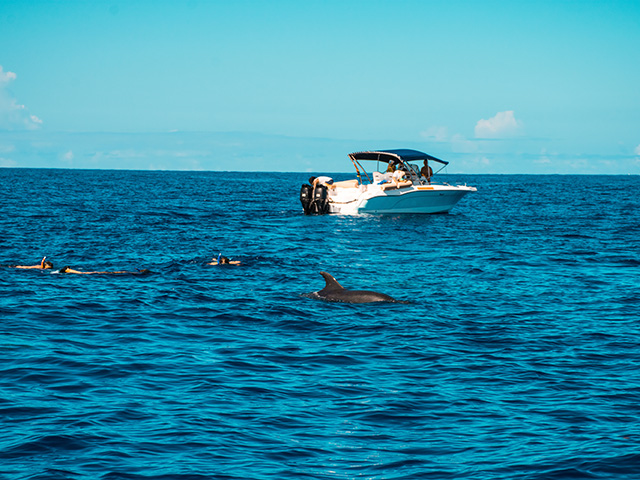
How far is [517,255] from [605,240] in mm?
8252

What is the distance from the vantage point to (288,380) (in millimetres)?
11359

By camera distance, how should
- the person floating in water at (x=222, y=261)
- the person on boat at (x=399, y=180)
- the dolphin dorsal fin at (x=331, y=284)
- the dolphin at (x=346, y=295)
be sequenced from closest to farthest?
the dolphin at (x=346, y=295), the dolphin dorsal fin at (x=331, y=284), the person floating in water at (x=222, y=261), the person on boat at (x=399, y=180)

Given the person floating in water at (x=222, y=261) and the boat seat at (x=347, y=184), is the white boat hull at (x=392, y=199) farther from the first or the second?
the person floating in water at (x=222, y=261)

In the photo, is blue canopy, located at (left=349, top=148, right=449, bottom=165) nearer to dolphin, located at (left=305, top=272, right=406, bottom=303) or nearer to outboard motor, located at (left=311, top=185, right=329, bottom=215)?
outboard motor, located at (left=311, top=185, right=329, bottom=215)

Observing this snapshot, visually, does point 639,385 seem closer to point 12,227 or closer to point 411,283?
point 411,283

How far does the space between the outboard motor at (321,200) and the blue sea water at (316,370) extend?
19.8 m

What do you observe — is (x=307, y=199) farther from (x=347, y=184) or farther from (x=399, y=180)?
(x=399, y=180)

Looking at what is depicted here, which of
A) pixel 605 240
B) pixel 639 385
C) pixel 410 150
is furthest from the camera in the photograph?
pixel 410 150

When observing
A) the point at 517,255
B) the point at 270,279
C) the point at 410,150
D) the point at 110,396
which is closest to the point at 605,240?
the point at 517,255

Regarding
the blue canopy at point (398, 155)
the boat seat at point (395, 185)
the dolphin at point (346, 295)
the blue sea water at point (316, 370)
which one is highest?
the blue canopy at point (398, 155)

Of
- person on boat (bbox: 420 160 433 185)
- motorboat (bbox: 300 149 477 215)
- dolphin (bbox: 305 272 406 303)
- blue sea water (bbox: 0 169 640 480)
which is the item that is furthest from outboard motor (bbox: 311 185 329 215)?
dolphin (bbox: 305 272 406 303)

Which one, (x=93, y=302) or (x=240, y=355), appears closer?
(x=240, y=355)

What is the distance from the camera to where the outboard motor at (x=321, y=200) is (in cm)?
4575

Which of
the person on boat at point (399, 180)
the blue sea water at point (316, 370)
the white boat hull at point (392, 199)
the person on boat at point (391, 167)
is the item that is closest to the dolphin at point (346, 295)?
the blue sea water at point (316, 370)
